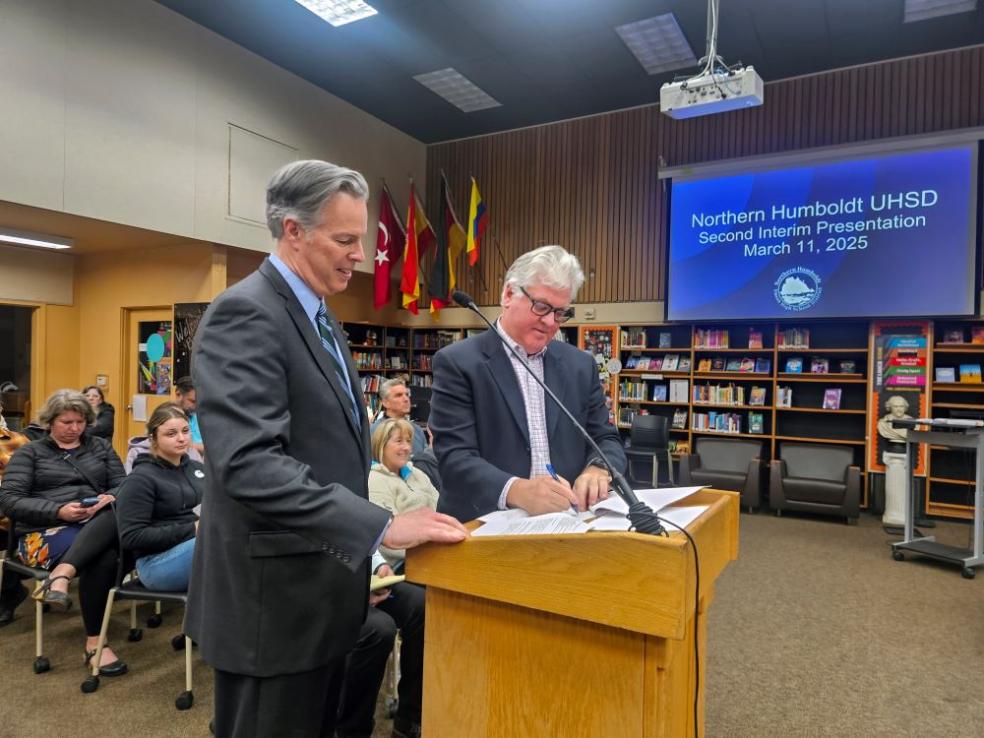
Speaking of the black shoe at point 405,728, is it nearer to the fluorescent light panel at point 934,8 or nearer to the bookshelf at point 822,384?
the bookshelf at point 822,384

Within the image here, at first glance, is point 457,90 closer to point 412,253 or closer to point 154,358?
point 412,253

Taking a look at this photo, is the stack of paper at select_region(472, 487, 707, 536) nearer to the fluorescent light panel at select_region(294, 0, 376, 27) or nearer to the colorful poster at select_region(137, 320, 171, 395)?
the fluorescent light panel at select_region(294, 0, 376, 27)

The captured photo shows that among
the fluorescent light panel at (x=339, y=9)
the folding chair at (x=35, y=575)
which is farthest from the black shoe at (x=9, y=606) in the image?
the fluorescent light panel at (x=339, y=9)

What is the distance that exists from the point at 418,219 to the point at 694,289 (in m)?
3.93

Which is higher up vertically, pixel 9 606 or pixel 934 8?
pixel 934 8

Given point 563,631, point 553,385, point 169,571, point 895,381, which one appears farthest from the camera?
point 895,381

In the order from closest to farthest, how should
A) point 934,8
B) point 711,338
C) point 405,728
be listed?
point 405,728, point 934,8, point 711,338

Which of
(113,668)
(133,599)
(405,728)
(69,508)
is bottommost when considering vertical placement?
(113,668)

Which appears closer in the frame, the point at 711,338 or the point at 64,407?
the point at 64,407

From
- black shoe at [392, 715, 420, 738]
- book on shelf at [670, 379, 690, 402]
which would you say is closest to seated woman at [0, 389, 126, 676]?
black shoe at [392, 715, 420, 738]

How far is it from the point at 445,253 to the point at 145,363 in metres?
4.09

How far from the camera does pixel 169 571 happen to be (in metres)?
2.84

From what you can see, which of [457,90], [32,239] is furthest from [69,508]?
[457,90]

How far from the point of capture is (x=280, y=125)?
24.4ft
